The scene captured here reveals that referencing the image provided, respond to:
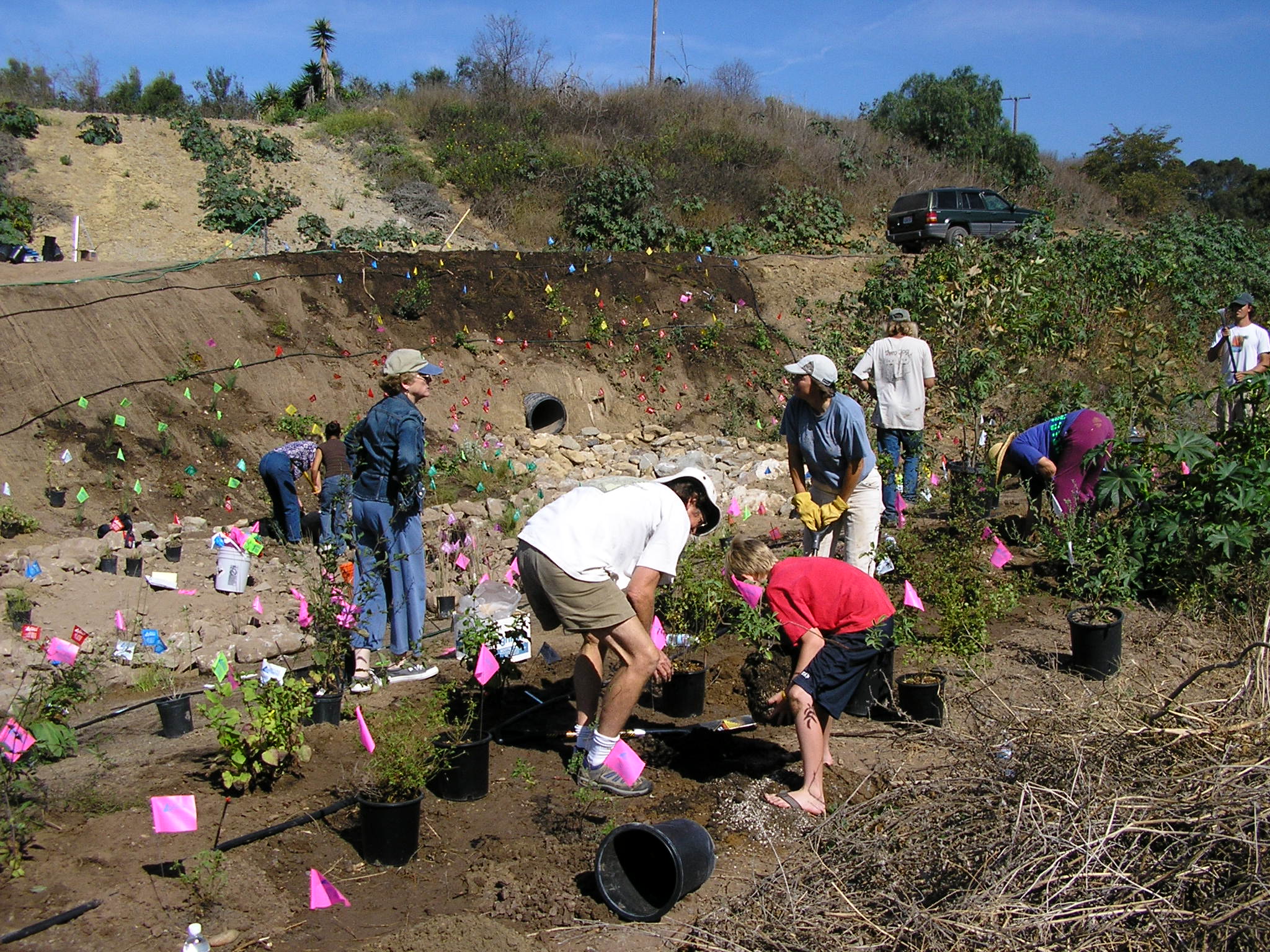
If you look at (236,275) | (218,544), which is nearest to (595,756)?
(218,544)

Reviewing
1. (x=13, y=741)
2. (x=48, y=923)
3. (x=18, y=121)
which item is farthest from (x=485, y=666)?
(x=18, y=121)

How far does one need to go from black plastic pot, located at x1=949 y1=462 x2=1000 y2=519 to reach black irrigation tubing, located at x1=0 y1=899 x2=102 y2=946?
6506 mm

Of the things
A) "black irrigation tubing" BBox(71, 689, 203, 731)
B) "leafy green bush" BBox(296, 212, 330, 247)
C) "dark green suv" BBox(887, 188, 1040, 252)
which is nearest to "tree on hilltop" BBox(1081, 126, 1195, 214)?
"dark green suv" BBox(887, 188, 1040, 252)

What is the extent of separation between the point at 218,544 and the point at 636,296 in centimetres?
868

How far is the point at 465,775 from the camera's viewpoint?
4.19m

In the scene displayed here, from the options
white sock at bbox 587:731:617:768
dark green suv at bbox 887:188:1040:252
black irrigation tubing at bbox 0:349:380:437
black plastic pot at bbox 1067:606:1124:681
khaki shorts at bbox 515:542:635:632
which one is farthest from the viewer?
dark green suv at bbox 887:188:1040:252

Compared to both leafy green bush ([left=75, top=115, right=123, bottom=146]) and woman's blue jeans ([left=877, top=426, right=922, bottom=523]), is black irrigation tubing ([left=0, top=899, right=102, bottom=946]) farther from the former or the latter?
leafy green bush ([left=75, top=115, right=123, bottom=146])

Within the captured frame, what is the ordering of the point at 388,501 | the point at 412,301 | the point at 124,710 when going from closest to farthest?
the point at 124,710 < the point at 388,501 < the point at 412,301

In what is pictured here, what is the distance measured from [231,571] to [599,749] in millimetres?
4113

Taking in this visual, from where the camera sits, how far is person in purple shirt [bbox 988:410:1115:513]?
7.01 metres

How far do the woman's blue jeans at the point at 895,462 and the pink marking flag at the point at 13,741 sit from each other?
5890mm

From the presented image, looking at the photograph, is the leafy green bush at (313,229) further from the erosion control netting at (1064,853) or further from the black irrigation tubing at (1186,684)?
the black irrigation tubing at (1186,684)

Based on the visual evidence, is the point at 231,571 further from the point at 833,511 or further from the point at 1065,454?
the point at 1065,454

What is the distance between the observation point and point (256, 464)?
9.93 metres
